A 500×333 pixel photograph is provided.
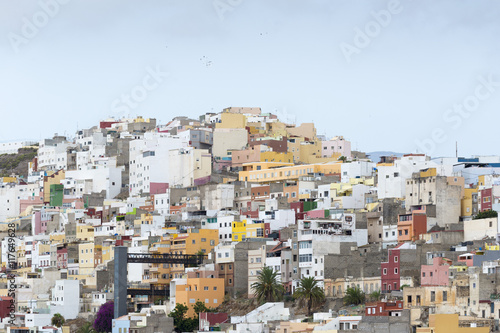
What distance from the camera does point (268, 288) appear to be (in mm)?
69375

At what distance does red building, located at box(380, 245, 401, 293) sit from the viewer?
65062 mm

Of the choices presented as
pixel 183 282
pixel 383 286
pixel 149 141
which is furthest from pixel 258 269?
pixel 149 141

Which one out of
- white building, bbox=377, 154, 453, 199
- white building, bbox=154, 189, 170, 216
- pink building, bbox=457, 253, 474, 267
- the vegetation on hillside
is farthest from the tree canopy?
the vegetation on hillside

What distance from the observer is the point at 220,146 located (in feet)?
353

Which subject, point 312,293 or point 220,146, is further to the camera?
point 220,146

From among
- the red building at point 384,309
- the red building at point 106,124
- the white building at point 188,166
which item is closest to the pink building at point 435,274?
the red building at point 384,309

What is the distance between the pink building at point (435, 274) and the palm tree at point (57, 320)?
79.0 ft

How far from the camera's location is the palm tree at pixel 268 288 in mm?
69188

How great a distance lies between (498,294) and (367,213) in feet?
63.5

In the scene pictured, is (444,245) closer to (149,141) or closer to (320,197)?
(320,197)

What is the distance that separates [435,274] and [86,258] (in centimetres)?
3141

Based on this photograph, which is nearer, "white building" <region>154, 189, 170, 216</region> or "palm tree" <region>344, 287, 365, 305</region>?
"palm tree" <region>344, 287, 365, 305</region>

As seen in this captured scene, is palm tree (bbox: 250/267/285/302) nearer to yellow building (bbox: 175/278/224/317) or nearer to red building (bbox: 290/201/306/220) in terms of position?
yellow building (bbox: 175/278/224/317)

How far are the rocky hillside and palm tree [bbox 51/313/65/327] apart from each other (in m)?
52.1
